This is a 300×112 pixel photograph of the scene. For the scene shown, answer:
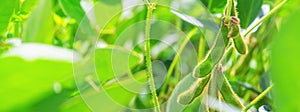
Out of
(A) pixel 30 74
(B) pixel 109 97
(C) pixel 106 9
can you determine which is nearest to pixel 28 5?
(C) pixel 106 9

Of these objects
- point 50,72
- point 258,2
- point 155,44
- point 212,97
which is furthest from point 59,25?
point 50,72

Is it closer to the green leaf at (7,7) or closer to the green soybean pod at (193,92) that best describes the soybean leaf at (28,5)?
the green leaf at (7,7)

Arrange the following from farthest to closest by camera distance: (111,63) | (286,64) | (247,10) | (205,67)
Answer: (247,10) < (111,63) < (205,67) < (286,64)

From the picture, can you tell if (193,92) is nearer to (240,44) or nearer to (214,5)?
(240,44)

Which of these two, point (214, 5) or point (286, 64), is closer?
point (286, 64)

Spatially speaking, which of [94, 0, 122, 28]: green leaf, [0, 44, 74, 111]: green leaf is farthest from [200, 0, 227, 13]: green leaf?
[0, 44, 74, 111]: green leaf

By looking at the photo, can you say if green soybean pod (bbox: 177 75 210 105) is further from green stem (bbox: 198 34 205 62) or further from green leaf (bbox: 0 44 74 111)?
green stem (bbox: 198 34 205 62)

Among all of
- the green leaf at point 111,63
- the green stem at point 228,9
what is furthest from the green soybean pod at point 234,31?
the green leaf at point 111,63
